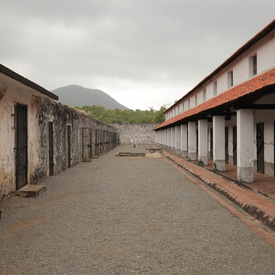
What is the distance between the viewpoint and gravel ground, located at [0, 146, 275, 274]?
141 inches

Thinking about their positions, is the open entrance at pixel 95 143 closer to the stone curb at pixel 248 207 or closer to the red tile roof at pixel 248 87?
the red tile roof at pixel 248 87

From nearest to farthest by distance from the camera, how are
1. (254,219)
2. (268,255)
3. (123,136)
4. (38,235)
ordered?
(268,255), (38,235), (254,219), (123,136)

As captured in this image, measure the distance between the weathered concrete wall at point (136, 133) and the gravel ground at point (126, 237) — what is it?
140 feet

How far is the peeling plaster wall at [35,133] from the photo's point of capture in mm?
7234

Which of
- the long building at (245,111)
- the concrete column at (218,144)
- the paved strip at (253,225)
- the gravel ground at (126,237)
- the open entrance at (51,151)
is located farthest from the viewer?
the concrete column at (218,144)

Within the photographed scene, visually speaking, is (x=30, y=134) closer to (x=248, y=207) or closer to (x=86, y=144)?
(x=248, y=207)

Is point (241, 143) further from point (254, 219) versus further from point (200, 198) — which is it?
point (254, 219)

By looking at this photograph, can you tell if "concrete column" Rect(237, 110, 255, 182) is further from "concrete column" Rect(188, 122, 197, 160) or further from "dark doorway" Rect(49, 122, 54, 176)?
"concrete column" Rect(188, 122, 197, 160)

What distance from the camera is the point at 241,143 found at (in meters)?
9.29

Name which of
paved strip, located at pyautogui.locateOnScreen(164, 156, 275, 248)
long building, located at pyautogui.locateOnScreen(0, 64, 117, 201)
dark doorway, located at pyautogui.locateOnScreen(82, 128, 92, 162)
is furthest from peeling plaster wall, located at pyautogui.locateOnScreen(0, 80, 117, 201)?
paved strip, located at pyautogui.locateOnScreen(164, 156, 275, 248)

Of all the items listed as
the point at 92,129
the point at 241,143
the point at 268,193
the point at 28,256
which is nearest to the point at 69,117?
the point at 92,129

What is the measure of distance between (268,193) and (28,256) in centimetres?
582

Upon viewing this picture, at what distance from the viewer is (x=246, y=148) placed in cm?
929

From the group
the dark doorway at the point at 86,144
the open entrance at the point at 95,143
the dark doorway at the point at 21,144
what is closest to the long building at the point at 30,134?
the dark doorway at the point at 21,144
